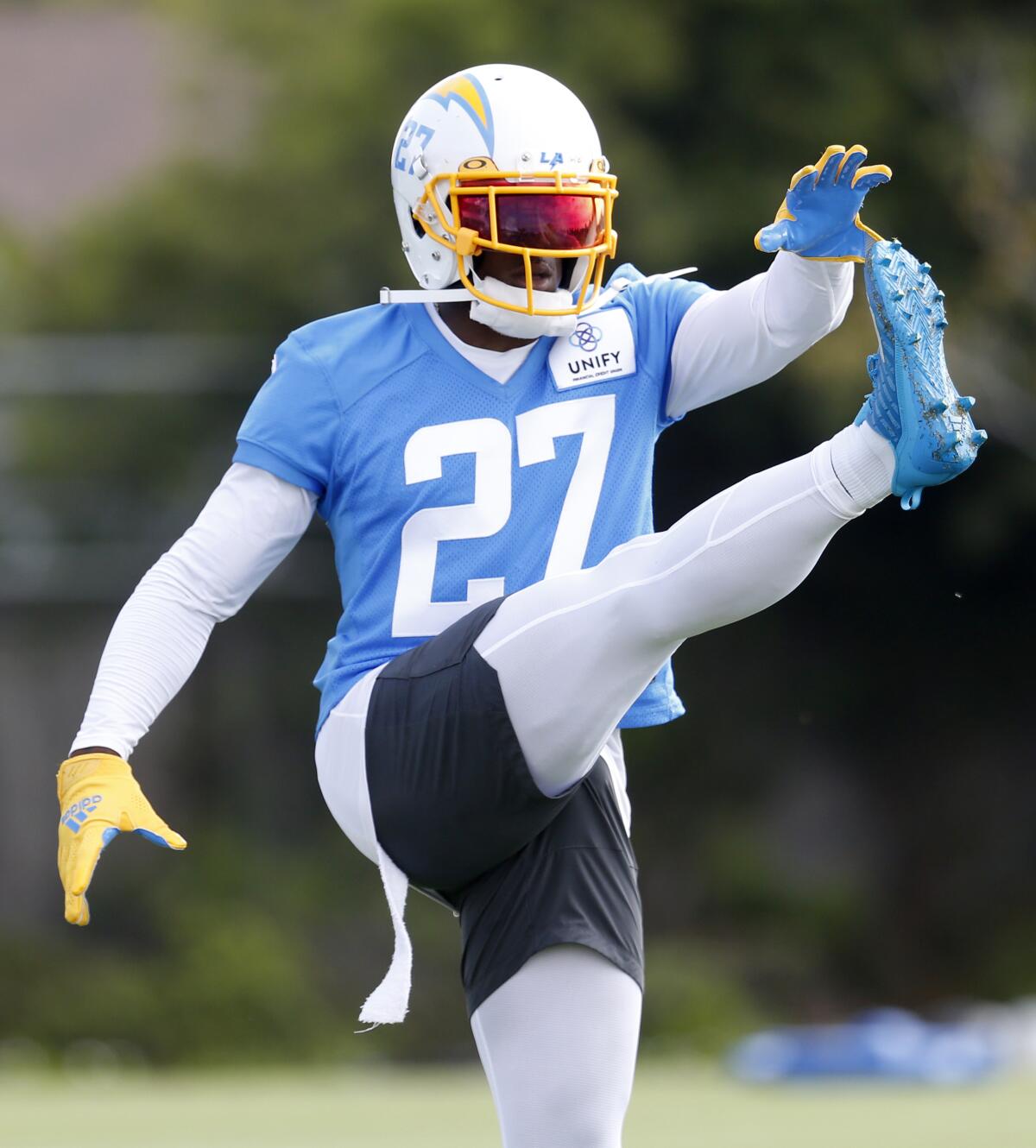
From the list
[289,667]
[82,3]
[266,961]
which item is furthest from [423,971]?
[82,3]

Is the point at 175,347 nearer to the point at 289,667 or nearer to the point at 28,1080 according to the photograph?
the point at 289,667

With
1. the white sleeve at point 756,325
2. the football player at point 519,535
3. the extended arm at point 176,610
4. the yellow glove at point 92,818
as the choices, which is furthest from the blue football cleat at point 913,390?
the yellow glove at point 92,818

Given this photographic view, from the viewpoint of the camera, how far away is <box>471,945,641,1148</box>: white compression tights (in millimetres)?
2514

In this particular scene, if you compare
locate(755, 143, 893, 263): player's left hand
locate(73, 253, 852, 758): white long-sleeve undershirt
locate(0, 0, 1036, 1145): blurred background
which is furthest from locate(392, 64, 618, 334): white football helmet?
locate(0, 0, 1036, 1145): blurred background

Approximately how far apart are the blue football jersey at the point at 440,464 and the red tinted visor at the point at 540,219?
0.13 meters

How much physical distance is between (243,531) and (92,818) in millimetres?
433

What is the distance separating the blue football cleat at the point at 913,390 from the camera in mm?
2307

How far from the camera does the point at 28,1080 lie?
7.80m

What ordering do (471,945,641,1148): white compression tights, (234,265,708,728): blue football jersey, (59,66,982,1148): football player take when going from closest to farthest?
(59,66,982,1148): football player → (471,945,641,1148): white compression tights → (234,265,708,728): blue football jersey

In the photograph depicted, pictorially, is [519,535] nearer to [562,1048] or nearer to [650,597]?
[650,597]

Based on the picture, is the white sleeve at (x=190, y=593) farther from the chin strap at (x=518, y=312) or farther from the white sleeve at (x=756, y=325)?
the white sleeve at (x=756, y=325)

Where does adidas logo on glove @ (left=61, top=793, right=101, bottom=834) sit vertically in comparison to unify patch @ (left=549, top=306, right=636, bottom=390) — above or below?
below

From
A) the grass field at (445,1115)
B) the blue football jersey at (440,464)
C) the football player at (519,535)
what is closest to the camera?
the football player at (519,535)

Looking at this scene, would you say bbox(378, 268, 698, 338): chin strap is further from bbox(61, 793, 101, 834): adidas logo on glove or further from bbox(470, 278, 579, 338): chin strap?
bbox(61, 793, 101, 834): adidas logo on glove
